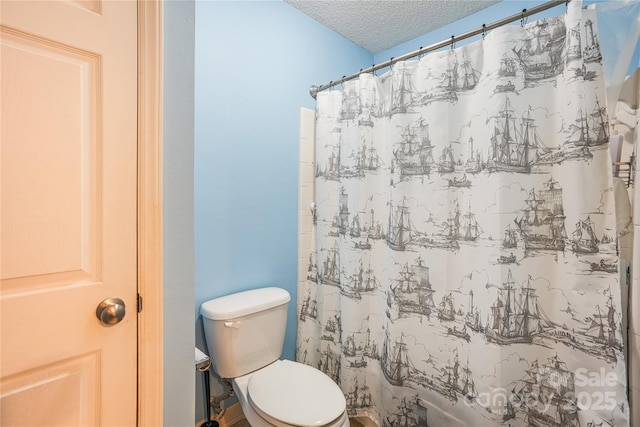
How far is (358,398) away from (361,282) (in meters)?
0.66

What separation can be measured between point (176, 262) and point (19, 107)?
1.61 ft

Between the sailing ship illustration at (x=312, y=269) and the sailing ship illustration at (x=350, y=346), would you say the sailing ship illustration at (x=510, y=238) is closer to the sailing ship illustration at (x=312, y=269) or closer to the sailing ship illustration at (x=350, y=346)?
the sailing ship illustration at (x=350, y=346)

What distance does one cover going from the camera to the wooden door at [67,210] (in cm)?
62

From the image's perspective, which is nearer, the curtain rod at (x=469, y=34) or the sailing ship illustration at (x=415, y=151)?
the curtain rod at (x=469, y=34)

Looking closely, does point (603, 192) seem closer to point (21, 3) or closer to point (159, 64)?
point (159, 64)

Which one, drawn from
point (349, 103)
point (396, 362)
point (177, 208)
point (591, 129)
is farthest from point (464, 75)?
point (396, 362)

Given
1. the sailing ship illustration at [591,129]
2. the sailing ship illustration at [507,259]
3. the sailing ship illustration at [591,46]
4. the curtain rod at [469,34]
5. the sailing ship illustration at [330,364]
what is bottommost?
the sailing ship illustration at [330,364]

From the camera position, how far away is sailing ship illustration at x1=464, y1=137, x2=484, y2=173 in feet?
3.88

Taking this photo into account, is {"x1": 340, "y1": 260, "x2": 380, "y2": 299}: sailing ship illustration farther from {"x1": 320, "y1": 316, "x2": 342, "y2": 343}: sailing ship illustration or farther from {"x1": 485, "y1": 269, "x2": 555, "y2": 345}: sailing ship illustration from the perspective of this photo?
{"x1": 485, "y1": 269, "x2": 555, "y2": 345}: sailing ship illustration

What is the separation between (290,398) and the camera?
3.90 ft

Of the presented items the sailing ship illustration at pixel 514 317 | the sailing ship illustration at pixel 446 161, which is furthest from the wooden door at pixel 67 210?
the sailing ship illustration at pixel 514 317

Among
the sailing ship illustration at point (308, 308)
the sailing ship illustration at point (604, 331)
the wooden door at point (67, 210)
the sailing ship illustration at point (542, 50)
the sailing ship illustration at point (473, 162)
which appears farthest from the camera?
the sailing ship illustration at point (308, 308)

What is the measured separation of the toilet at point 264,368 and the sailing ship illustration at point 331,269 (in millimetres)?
306

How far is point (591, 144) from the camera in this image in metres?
0.95
